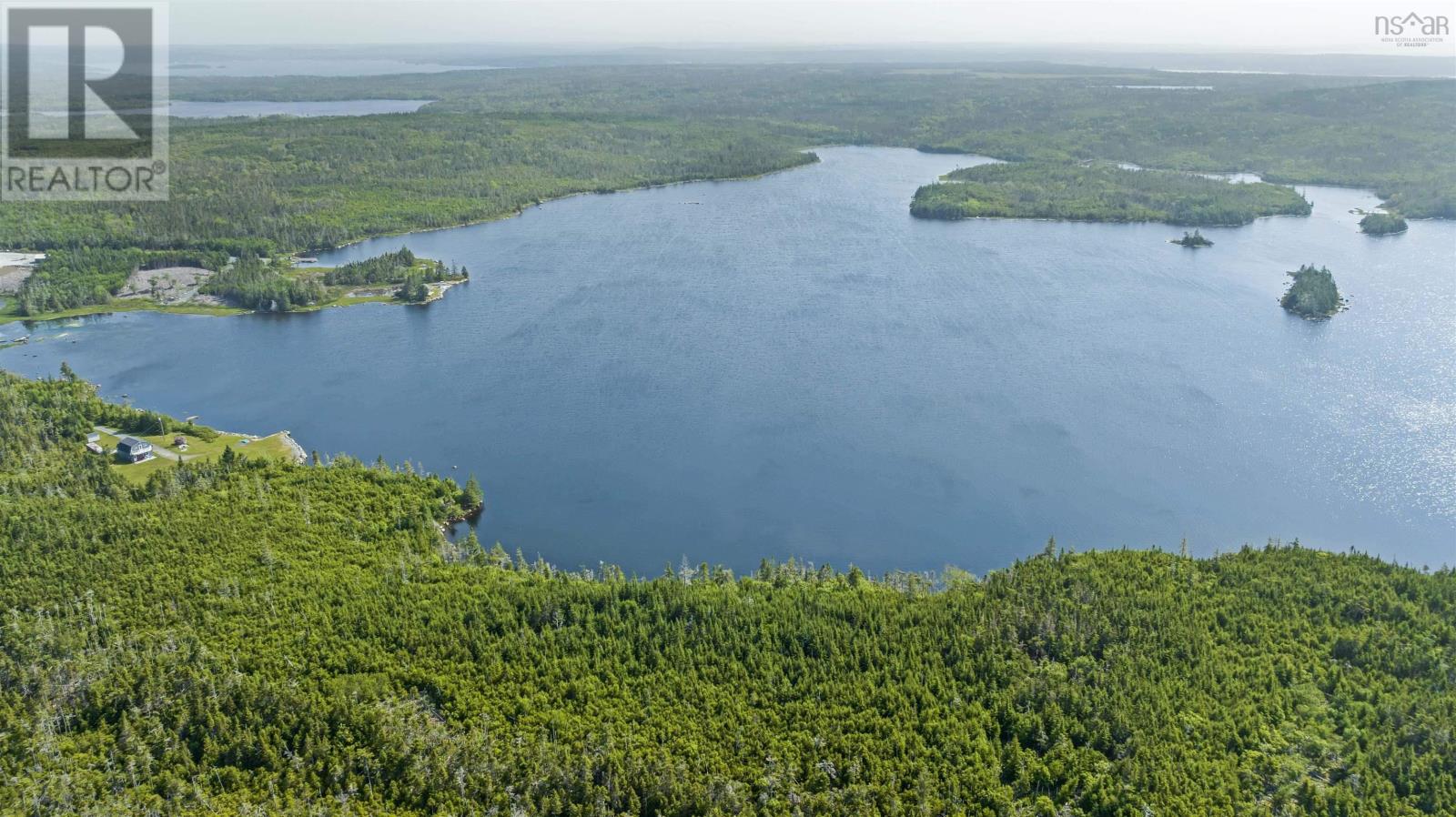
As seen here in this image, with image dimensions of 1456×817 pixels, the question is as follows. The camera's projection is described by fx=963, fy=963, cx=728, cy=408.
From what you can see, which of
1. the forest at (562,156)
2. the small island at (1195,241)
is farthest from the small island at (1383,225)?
the small island at (1195,241)

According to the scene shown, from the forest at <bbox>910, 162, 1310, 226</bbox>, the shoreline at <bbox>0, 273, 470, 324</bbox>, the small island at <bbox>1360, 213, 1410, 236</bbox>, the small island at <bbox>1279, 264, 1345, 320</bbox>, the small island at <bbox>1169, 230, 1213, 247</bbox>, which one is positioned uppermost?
the forest at <bbox>910, 162, 1310, 226</bbox>

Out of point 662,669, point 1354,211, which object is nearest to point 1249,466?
point 662,669

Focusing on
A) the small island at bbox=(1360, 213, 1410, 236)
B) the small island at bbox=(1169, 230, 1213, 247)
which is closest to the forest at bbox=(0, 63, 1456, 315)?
the small island at bbox=(1360, 213, 1410, 236)

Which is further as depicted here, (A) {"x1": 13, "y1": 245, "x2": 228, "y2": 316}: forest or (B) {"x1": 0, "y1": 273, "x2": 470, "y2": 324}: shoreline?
(A) {"x1": 13, "y1": 245, "x2": 228, "y2": 316}: forest

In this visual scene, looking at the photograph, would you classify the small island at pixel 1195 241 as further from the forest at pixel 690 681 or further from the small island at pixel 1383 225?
the forest at pixel 690 681

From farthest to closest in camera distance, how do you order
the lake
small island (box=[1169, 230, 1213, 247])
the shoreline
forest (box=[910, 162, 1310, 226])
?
forest (box=[910, 162, 1310, 226])
small island (box=[1169, 230, 1213, 247])
the shoreline
the lake

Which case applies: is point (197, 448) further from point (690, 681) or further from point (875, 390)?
point (875, 390)

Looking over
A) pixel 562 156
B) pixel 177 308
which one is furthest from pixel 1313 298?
pixel 562 156

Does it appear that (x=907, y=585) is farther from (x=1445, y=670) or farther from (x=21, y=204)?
(x=21, y=204)

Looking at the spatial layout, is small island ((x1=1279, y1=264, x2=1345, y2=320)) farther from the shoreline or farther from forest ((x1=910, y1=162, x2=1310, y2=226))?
the shoreline
